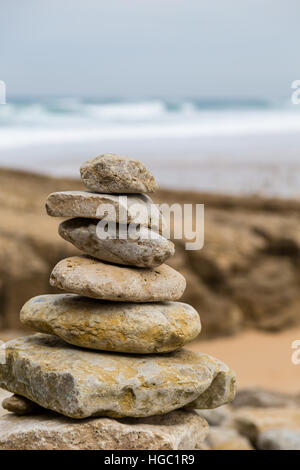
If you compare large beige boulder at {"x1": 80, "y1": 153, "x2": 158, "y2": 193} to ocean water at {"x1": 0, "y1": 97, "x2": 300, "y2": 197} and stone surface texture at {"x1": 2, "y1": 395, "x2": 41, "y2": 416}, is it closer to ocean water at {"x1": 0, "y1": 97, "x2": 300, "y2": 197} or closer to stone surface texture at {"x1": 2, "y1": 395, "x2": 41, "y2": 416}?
stone surface texture at {"x1": 2, "y1": 395, "x2": 41, "y2": 416}

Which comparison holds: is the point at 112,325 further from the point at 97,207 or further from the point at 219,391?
the point at 219,391

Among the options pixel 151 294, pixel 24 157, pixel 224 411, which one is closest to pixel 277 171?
pixel 24 157

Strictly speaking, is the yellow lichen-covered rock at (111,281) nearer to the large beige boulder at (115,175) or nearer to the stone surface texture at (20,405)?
the large beige boulder at (115,175)

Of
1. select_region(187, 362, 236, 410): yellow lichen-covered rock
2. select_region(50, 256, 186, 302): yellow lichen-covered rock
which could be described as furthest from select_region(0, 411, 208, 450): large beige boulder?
select_region(50, 256, 186, 302): yellow lichen-covered rock

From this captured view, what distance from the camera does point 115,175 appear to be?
4621 mm

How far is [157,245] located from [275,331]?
8959 mm

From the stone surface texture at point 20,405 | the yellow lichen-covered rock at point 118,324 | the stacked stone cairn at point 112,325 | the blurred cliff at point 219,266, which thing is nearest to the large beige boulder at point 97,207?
the stacked stone cairn at point 112,325

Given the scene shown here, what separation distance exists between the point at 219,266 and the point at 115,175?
8.46m

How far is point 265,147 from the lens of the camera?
22.3 m

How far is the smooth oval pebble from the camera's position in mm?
4621

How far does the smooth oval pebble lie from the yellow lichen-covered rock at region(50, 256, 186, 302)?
0.09 metres

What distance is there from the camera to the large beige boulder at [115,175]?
4621mm

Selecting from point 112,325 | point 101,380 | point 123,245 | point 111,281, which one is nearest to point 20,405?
point 101,380

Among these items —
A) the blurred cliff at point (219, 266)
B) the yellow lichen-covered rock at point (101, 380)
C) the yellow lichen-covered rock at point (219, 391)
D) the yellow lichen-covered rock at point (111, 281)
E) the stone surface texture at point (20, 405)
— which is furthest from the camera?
the blurred cliff at point (219, 266)
